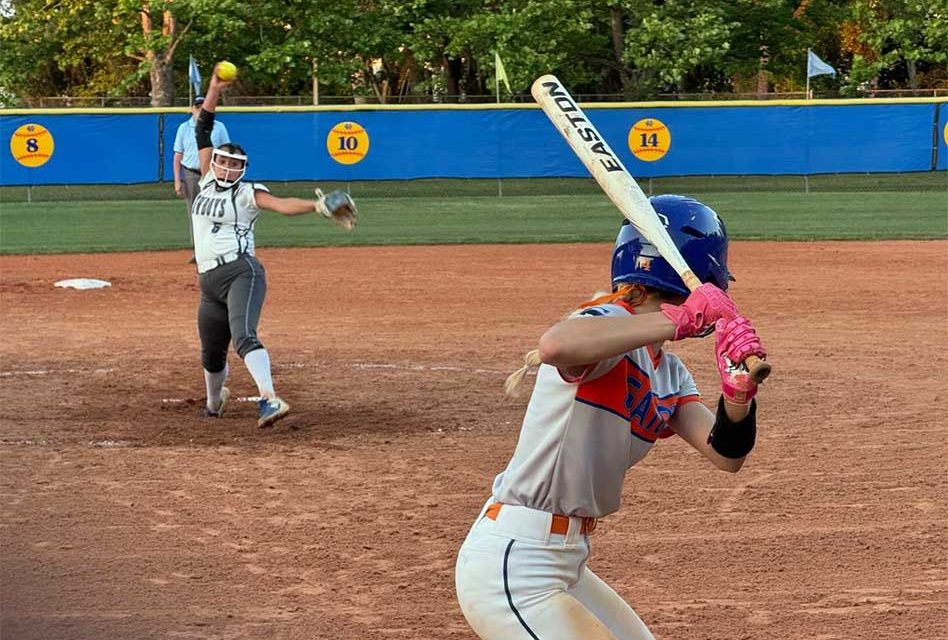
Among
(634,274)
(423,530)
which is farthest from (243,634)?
(634,274)

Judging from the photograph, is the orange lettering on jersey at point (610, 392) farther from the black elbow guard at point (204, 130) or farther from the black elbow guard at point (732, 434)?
the black elbow guard at point (204, 130)

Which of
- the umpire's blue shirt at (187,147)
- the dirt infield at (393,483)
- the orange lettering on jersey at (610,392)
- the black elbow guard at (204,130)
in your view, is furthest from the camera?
the umpire's blue shirt at (187,147)

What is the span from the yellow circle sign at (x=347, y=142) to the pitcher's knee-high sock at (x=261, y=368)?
54.6 ft

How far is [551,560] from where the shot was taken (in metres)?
3.33

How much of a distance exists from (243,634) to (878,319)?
910 cm

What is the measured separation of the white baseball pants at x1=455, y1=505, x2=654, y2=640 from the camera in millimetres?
3279

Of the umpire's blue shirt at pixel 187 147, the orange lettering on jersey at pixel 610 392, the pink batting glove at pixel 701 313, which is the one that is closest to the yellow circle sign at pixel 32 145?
the umpire's blue shirt at pixel 187 147

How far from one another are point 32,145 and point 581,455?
22870mm

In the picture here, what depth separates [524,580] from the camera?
10.8 feet

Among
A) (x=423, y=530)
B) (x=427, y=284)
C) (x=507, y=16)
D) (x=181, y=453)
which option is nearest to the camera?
(x=423, y=530)

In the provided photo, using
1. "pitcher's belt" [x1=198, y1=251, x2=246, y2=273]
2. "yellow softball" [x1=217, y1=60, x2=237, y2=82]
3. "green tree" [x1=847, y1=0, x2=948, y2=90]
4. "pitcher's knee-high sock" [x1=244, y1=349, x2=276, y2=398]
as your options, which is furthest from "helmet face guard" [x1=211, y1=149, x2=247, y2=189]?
"green tree" [x1=847, y1=0, x2=948, y2=90]

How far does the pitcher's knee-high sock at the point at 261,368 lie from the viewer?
8430mm

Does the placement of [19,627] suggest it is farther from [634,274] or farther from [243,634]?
[634,274]

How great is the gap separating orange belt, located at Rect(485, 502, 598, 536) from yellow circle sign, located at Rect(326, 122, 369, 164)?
2174 centimetres
